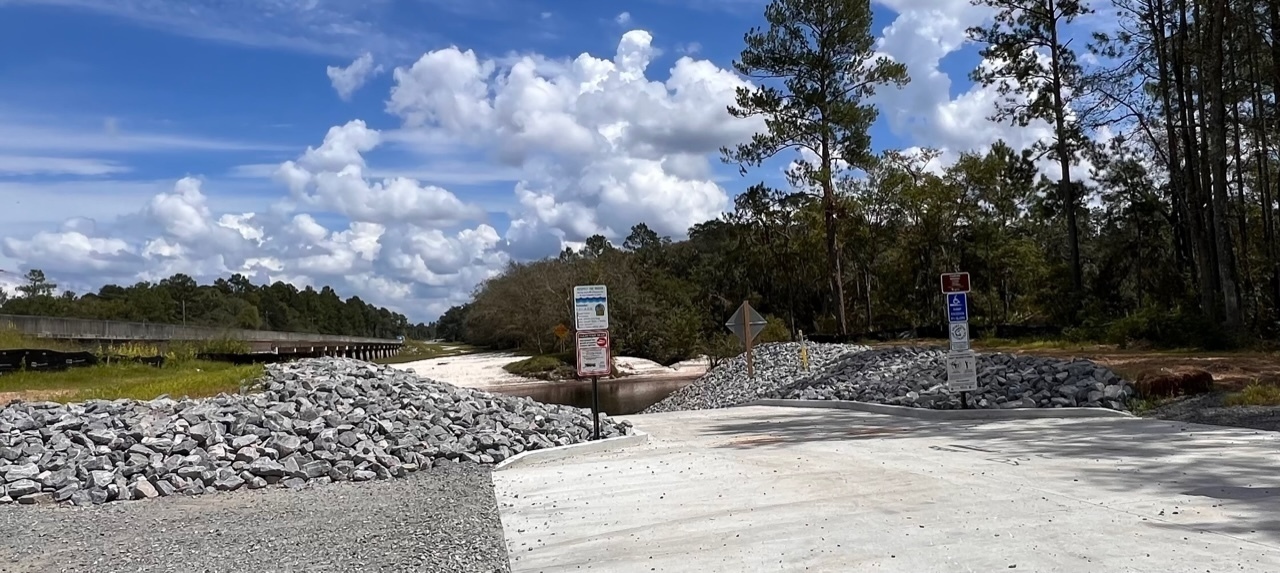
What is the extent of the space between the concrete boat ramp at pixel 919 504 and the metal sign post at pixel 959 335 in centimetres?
248

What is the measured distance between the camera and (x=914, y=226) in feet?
156

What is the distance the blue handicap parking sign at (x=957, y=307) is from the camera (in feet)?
48.2

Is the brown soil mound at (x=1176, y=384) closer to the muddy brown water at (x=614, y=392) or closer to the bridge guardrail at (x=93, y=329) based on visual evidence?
the muddy brown water at (x=614, y=392)

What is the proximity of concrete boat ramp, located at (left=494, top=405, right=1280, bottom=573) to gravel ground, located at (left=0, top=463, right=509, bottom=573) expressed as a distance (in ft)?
1.40

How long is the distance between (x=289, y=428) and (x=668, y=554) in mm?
7107

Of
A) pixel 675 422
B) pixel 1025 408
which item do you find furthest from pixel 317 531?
pixel 1025 408

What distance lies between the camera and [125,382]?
15.9 meters

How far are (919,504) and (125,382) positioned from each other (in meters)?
13.6

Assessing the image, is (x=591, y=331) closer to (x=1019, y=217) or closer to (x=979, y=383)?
(x=979, y=383)

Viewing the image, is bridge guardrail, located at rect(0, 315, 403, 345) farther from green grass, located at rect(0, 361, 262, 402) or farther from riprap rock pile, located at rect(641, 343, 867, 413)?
riprap rock pile, located at rect(641, 343, 867, 413)

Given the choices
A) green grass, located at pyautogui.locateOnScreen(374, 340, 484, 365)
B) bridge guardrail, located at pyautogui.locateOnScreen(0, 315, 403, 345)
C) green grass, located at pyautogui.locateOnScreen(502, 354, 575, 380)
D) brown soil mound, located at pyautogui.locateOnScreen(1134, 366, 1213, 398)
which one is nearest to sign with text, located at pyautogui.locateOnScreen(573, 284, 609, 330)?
brown soil mound, located at pyautogui.locateOnScreen(1134, 366, 1213, 398)

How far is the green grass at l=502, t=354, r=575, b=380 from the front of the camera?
171 feet

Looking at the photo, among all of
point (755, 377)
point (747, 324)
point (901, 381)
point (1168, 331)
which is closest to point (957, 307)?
point (901, 381)

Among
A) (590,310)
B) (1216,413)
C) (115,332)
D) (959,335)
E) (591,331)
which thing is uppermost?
(115,332)
